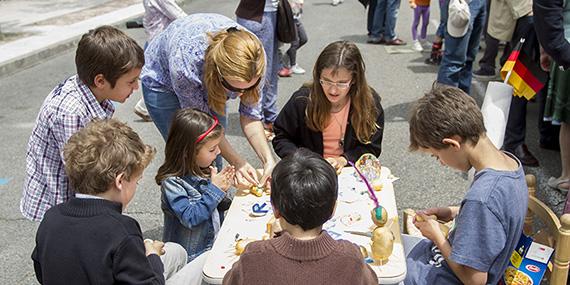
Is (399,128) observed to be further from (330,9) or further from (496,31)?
(330,9)

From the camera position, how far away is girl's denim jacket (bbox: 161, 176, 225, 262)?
263cm

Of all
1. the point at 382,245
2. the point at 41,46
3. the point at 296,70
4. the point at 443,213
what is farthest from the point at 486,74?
the point at 41,46

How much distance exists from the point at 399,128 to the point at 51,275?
3.94 m

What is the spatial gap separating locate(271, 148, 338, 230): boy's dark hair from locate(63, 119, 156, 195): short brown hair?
0.53 meters

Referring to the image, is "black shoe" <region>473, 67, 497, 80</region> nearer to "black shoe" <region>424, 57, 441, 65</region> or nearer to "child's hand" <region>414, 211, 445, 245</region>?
"black shoe" <region>424, 57, 441, 65</region>

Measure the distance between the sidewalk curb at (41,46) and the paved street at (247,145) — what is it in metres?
0.16

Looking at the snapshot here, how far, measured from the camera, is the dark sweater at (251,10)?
15.9ft

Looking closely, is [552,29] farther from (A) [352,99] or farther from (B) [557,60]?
(A) [352,99]

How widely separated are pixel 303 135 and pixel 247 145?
1.93 meters

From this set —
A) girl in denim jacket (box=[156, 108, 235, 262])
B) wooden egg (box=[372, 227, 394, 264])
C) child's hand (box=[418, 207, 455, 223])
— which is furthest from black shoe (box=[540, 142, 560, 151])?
wooden egg (box=[372, 227, 394, 264])

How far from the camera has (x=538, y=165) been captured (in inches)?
173

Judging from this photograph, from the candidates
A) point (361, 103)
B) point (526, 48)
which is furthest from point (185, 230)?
point (526, 48)

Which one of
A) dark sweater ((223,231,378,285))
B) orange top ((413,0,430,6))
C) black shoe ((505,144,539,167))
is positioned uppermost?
dark sweater ((223,231,378,285))

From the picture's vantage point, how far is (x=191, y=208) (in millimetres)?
2629
